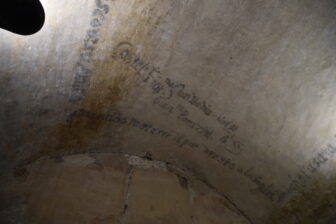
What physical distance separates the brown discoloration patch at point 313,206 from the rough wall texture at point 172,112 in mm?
11

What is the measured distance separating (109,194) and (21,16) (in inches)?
67.5

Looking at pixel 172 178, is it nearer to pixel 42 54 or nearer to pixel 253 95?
pixel 253 95

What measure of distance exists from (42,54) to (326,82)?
2.10m

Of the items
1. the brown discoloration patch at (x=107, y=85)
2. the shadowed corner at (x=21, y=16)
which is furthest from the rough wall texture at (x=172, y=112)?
the shadowed corner at (x=21, y=16)

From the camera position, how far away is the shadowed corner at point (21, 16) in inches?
67.8

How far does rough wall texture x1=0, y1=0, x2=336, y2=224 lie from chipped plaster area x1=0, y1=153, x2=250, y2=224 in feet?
0.03

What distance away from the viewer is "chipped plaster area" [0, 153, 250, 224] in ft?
8.90

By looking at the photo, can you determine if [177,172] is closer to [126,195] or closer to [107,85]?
[126,195]

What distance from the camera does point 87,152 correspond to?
3186 mm

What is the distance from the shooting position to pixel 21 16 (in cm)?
178

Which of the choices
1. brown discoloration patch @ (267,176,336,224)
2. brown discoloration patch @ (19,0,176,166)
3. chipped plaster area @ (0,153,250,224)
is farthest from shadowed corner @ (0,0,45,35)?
brown discoloration patch @ (267,176,336,224)

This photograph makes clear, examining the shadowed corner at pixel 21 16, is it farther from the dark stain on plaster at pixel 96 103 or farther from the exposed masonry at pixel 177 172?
the exposed masonry at pixel 177 172

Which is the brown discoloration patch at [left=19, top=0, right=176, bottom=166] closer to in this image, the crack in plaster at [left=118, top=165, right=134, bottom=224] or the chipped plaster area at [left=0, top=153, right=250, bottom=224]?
the chipped plaster area at [left=0, top=153, right=250, bottom=224]

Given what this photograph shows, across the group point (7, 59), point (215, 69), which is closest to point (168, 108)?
point (215, 69)
